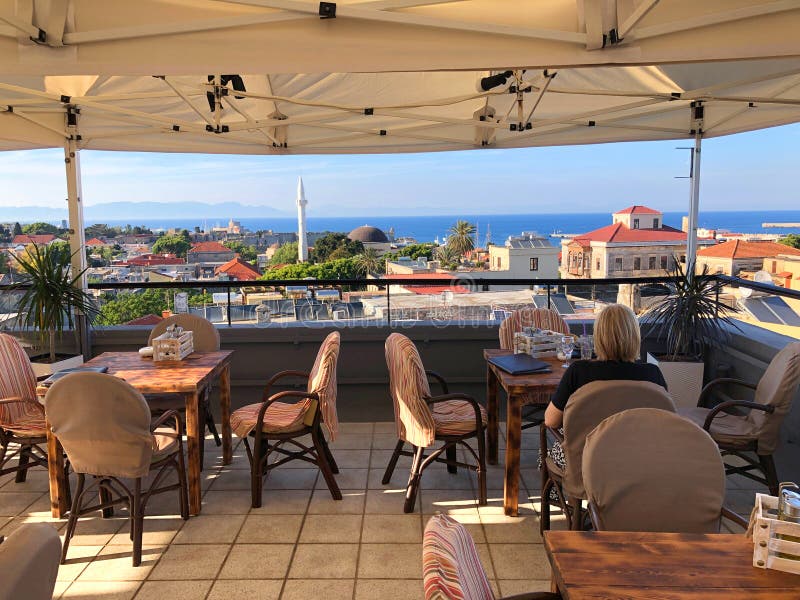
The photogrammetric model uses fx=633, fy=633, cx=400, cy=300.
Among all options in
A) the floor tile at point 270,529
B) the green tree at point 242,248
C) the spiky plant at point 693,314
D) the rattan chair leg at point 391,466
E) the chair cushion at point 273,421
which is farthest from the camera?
the green tree at point 242,248

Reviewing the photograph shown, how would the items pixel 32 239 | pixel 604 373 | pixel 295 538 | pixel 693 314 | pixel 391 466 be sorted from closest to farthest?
pixel 604 373, pixel 295 538, pixel 391 466, pixel 693 314, pixel 32 239

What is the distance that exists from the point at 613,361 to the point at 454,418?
1374 millimetres

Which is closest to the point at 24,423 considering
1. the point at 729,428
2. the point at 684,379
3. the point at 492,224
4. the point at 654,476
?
the point at 654,476

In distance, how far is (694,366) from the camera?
18.0 feet

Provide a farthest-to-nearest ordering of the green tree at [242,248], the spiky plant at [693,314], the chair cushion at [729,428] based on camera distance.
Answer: the green tree at [242,248]
the spiky plant at [693,314]
the chair cushion at [729,428]

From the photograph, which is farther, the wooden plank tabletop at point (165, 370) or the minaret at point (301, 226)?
the minaret at point (301, 226)

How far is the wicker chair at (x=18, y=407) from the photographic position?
13.4 ft

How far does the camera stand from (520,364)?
163 inches

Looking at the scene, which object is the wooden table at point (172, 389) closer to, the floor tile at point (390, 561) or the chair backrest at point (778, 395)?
the floor tile at point (390, 561)

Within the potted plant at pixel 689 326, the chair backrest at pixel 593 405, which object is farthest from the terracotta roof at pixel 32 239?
the potted plant at pixel 689 326

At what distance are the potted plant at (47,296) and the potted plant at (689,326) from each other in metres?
5.17

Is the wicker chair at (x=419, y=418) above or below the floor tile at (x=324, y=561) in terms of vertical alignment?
above

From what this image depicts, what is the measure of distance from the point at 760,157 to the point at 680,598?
5039cm

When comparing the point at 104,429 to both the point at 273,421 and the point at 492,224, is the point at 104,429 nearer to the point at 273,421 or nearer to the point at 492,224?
the point at 273,421
